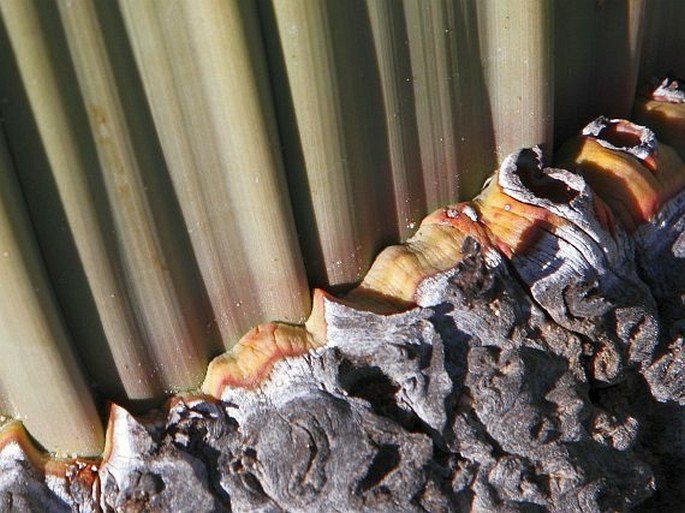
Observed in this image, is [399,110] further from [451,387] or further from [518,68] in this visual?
[451,387]

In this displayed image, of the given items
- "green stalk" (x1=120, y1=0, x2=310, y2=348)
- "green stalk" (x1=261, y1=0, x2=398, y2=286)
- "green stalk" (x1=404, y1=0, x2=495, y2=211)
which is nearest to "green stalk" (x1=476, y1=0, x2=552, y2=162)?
"green stalk" (x1=404, y1=0, x2=495, y2=211)

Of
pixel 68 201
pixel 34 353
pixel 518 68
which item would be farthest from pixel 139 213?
pixel 518 68

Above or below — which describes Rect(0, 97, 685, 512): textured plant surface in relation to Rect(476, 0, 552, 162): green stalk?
below

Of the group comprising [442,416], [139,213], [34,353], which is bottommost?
[442,416]

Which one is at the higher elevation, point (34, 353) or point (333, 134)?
point (333, 134)

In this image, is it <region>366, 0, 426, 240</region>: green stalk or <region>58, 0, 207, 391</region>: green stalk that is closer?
<region>58, 0, 207, 391</region>: green stalk

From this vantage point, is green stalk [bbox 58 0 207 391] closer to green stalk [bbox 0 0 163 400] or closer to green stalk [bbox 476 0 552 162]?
green stalk [bbox 0 0 163 400]

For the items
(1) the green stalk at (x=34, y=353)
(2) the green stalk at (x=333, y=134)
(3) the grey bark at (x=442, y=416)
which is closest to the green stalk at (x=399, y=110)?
(2) the green stalk at (x=333, y=134)
